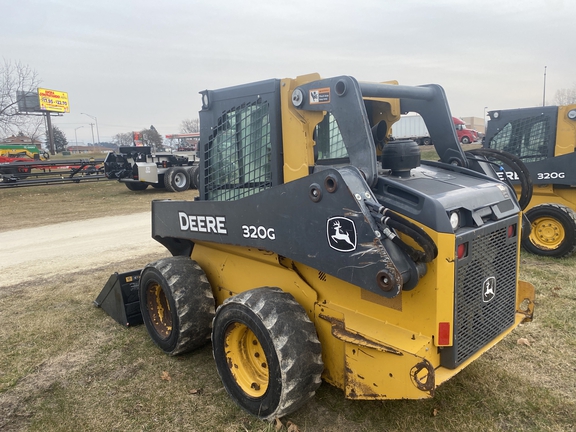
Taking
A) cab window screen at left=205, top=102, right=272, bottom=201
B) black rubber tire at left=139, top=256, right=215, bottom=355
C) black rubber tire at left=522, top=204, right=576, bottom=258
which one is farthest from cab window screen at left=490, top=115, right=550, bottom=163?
black rubber tire at left=139, top=256, right=215, bottom=355

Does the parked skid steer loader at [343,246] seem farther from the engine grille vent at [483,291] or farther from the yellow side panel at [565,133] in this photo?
the yellow side panel at [565,133]

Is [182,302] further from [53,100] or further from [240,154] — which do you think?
[53,100]

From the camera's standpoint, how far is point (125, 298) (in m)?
4.98

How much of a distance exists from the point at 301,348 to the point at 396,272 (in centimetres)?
94

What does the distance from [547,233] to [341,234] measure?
19.5ft

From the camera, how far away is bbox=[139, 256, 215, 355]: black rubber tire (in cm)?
401

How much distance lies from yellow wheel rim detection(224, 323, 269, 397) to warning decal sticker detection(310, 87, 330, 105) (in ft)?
5.53

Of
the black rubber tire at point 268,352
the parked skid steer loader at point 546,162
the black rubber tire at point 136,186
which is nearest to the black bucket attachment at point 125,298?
the black rubber tire at point 268,352

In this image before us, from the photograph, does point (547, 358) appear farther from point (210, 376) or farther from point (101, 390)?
point (101, 390)

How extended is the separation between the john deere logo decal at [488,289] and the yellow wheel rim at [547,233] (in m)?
4.78

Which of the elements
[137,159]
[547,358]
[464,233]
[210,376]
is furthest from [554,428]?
[137,159]

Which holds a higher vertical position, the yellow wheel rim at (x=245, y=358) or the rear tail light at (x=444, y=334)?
the rear tail light at (x=444, y=334)

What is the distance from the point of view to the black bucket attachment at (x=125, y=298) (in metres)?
4.95

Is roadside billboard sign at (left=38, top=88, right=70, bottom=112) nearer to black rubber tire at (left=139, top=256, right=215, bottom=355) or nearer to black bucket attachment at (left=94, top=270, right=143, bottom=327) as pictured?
black bucket attachment at (left=94, top=270, right=143, bottom=327)
